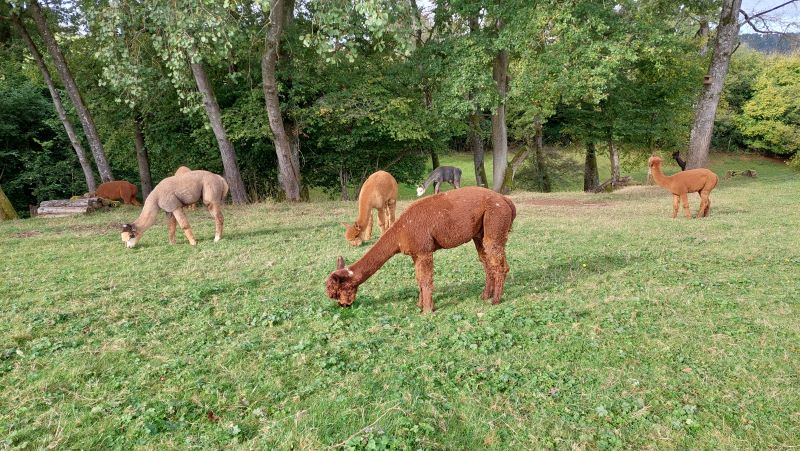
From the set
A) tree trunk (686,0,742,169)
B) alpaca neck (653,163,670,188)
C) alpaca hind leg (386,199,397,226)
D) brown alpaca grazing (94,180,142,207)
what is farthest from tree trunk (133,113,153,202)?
tree trunk (686,0,742,169)

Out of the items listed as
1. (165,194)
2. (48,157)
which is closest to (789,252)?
(165,194)

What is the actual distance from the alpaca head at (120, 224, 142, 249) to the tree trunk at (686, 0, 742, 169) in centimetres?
2155

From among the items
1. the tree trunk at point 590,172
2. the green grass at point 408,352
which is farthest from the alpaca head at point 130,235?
the tree trunk at point 590,172

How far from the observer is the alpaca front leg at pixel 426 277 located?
5.70m

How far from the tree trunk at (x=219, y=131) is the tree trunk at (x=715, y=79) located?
1975 centimetres

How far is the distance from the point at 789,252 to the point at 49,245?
15388mm

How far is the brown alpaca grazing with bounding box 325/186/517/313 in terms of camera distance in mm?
5695

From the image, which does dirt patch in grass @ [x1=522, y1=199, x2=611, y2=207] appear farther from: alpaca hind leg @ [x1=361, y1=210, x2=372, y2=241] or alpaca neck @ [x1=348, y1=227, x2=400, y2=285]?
alpaca neck @ [x1=348, y1=227, x2=400, y2=285]

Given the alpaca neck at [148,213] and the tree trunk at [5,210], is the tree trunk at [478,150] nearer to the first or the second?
the alpaca neck at [148,213]

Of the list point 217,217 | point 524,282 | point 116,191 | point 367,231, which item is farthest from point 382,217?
point 116,191

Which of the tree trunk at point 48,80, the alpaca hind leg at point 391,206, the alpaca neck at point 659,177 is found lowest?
the alpaca hind leg at point 391,206

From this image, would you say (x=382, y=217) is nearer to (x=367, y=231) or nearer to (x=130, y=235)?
(x=367, y=231)

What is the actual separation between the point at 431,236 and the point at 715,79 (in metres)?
19.5

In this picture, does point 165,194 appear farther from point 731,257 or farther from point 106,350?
point 731,257
